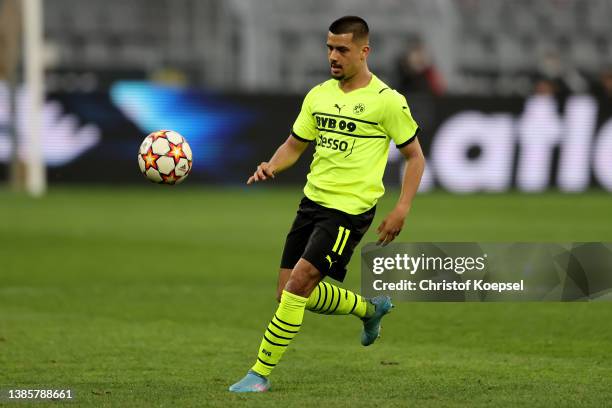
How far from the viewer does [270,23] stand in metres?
27.0

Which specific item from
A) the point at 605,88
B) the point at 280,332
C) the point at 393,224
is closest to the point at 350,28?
the point at 393,224

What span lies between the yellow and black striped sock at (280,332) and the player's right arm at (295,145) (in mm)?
786

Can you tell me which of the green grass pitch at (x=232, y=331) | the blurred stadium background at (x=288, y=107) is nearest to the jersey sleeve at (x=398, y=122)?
the green grass pitch at (x=232, y=331)

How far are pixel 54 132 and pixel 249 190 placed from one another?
12.3 feet

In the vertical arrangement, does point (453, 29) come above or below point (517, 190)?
above

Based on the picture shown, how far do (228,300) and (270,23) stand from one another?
1684 centimetres

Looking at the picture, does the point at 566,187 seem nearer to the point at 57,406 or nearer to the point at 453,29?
the point at 453,29

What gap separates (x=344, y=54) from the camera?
6.80 metres

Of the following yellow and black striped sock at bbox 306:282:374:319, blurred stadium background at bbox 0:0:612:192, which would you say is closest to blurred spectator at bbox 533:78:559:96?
blurred stadium background at bbox 0:0:612:192

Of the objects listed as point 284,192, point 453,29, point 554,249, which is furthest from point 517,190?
point 554,249

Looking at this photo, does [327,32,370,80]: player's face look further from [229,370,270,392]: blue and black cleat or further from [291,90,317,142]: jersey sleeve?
[229,370,270,392]: blue and black cleat

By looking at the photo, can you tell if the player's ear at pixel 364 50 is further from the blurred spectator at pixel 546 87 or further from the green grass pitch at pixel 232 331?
the blurred spectator at pixel 546 87

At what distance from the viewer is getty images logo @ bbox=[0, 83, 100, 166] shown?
75.1 ft

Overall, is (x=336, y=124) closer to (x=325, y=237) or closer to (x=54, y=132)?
(x=325, y=237)
